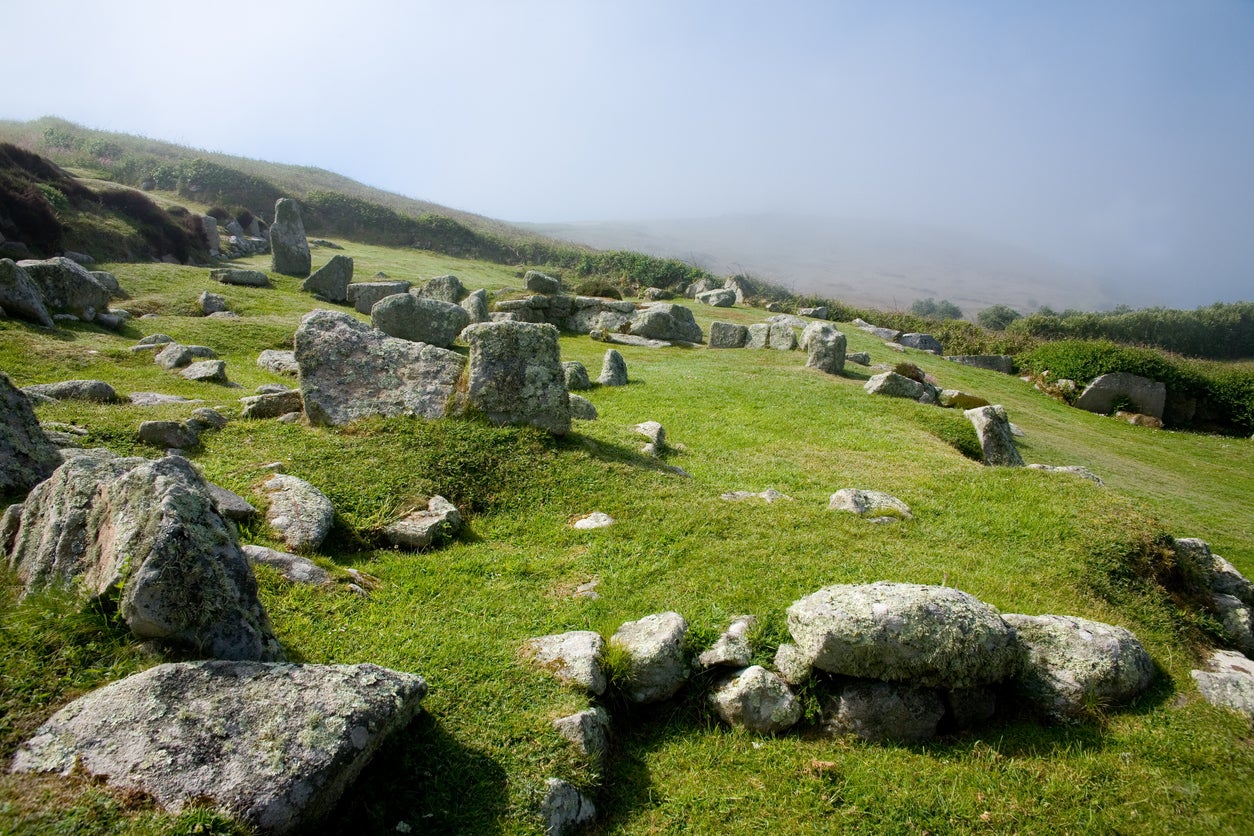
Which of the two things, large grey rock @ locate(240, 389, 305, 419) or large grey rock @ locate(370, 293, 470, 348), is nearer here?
large grey rock @ locate(240, 389, 305, 419)

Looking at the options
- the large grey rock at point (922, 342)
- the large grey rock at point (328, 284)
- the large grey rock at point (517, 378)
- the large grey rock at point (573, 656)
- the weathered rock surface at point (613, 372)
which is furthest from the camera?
the large grey rock at point (922, 342)

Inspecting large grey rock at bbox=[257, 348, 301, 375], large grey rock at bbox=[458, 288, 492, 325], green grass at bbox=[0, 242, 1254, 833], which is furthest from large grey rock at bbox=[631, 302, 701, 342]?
large grey rock at bbox=[257, 348, 301, 375]

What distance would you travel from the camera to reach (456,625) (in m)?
6.49

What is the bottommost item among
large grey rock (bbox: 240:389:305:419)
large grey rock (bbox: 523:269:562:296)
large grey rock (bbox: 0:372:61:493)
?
large grey rock (bbox: 240:389:305:419)

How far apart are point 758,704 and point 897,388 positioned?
60.2ft

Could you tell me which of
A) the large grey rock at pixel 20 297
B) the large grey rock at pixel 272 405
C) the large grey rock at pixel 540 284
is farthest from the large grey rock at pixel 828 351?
the large grey rock at pixel 20 297

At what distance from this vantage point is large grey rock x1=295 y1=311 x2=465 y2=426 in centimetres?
1116

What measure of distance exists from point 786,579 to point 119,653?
618cm

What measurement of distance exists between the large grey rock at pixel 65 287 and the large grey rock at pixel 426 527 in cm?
1693

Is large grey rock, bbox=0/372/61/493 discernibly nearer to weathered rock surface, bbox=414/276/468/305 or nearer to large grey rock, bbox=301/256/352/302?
large grey rock, bbox=301/256/352/302

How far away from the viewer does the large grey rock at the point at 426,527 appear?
8258 mm

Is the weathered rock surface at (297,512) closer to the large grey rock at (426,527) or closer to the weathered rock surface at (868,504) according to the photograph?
the large grey rock at (426,527)

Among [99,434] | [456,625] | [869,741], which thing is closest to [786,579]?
[869,741]

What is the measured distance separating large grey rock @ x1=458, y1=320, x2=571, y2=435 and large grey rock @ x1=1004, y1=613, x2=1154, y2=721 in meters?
7.27
